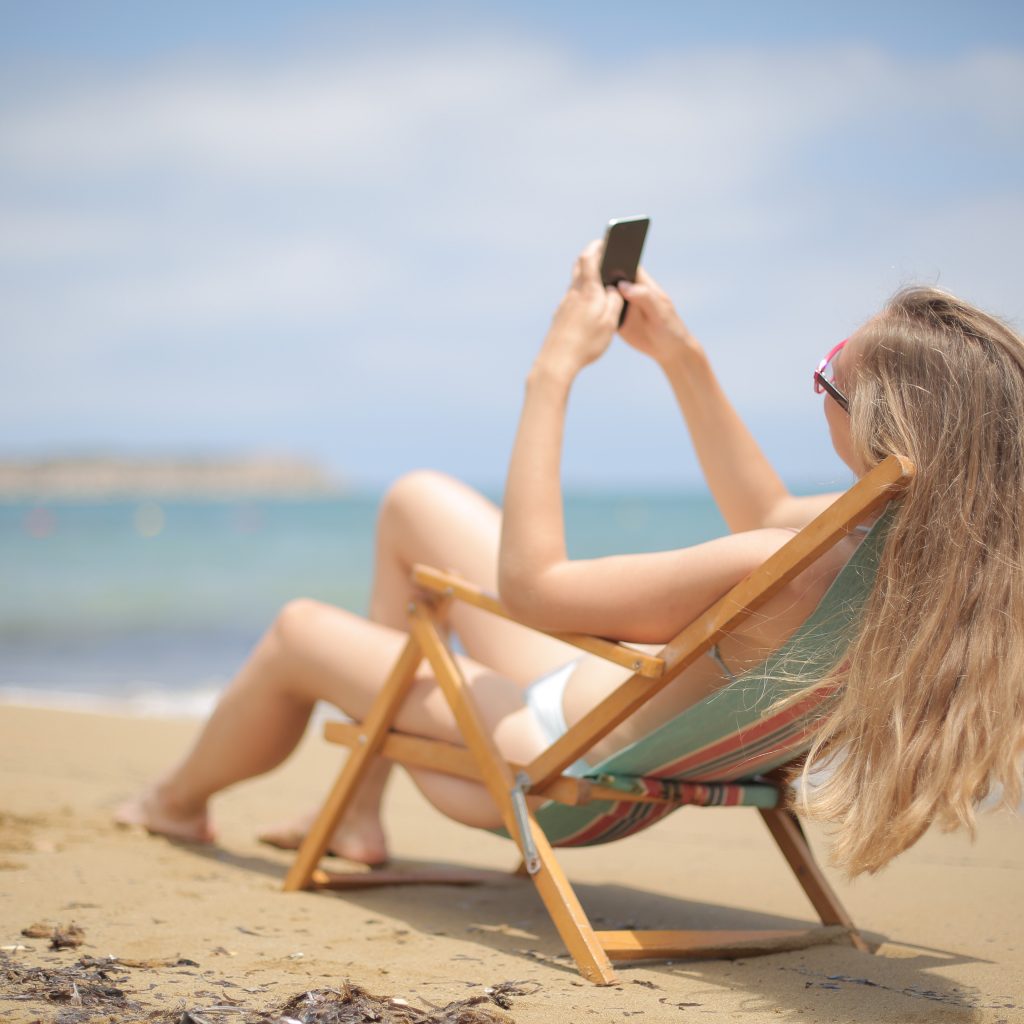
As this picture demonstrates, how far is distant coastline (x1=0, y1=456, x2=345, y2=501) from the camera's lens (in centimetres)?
8938

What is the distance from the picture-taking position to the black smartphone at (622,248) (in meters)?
2.54

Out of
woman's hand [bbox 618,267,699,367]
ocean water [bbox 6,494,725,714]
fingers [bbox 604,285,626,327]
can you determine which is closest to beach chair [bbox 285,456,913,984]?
fingers [bbox 604,285,626,327]

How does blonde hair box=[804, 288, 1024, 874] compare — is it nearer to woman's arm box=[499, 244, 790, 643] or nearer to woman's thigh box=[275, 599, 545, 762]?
woman's arm box=[499, 244, 790, 643]

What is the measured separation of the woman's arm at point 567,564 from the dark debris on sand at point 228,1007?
0.70m

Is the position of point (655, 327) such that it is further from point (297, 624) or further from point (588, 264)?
point (297, 624)

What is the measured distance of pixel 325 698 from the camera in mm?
2953

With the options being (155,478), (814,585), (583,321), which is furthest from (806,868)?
(155,478)

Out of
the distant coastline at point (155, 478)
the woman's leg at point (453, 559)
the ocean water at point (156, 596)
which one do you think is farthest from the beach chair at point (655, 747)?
the distant coastline at point (155, 478)

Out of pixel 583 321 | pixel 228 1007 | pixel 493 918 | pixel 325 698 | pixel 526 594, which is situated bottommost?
pixel 493 918

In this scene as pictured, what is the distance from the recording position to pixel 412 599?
2.71 meters

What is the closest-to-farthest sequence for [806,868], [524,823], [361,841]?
[524,823] < [806,868] < [361,841]

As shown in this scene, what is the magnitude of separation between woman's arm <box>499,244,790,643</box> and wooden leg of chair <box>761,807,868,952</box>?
796 mm

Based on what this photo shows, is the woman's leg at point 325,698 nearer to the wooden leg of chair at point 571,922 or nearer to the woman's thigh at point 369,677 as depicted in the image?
the woman's thigh at point 369,677

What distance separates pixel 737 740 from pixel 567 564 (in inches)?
19.5
